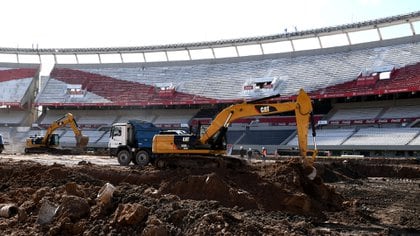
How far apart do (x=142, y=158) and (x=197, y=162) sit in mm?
5098

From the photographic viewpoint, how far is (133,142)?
2022 cm

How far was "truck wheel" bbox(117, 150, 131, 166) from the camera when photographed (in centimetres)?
2022

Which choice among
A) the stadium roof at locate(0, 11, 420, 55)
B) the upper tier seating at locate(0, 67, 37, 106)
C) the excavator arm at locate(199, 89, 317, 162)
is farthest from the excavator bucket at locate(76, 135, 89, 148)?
the upper tier seating at locate(0, 67, 37, 106)

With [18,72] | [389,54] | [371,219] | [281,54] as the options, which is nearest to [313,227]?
[371,219]

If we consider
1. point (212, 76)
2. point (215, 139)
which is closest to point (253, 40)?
point (212, 76)

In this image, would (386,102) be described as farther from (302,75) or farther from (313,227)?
(313,227)

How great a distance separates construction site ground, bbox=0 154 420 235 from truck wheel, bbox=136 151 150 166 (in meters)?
4.82

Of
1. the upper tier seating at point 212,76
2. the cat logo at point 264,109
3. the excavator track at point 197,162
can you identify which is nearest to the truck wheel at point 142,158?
the excavator track at point 197,162

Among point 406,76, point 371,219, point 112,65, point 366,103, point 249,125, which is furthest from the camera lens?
point 112,65

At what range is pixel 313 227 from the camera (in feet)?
29.7

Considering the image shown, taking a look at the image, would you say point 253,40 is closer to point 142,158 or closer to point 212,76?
point 212,76

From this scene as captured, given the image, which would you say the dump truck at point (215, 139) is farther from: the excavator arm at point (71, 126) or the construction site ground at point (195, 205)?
the excavator arm at point (71, 126)

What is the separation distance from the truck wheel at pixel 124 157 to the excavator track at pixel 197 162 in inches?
174

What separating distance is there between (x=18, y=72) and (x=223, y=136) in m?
47.4
